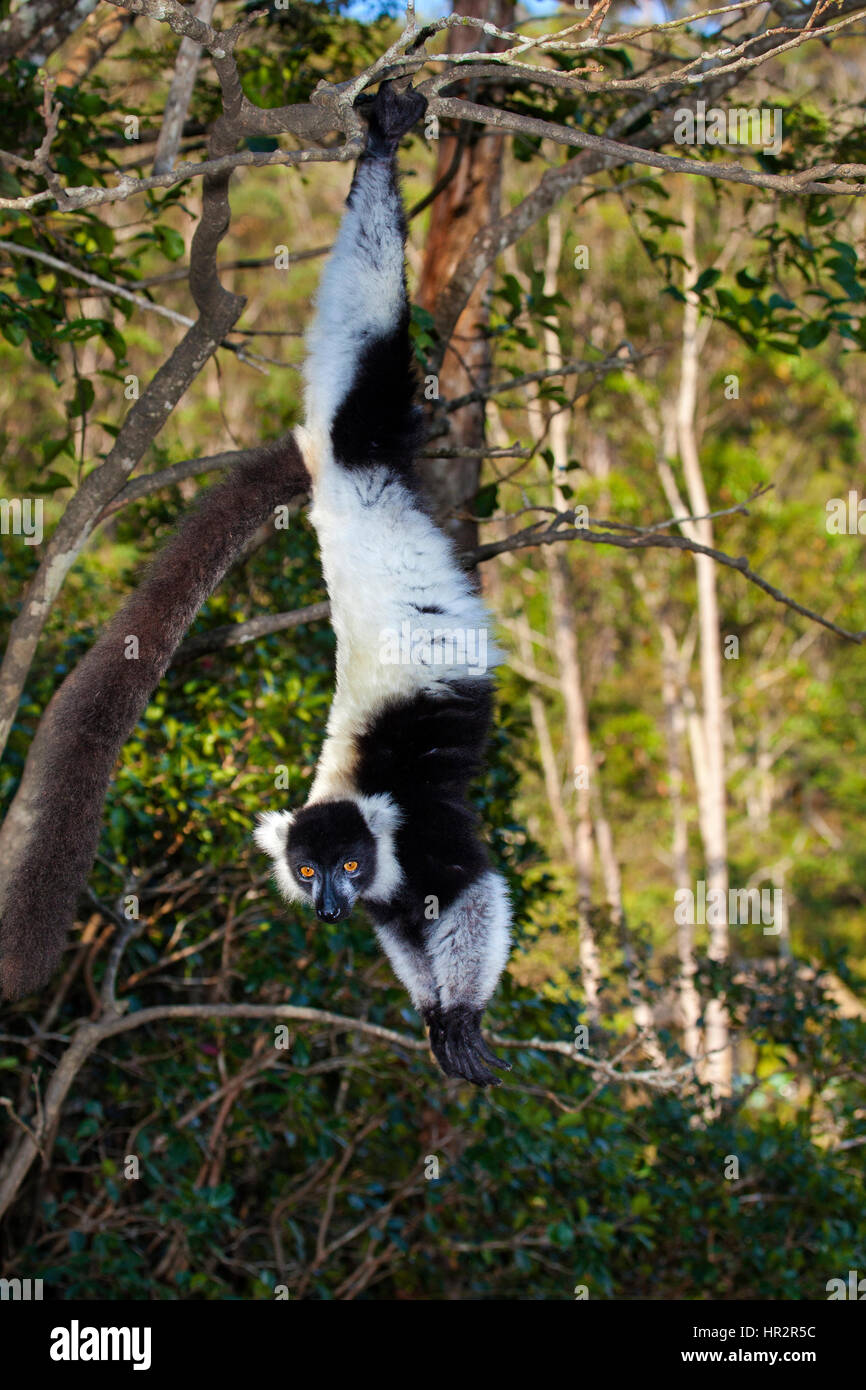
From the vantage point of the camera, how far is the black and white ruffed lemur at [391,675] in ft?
10.3

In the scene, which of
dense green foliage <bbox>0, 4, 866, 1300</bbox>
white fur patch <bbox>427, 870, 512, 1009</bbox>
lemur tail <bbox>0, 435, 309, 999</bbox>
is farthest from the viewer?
dense green foliage <bbox>0, 4, 866, 1300</bbox>

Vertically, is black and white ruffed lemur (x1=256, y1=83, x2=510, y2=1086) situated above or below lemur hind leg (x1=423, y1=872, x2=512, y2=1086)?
above

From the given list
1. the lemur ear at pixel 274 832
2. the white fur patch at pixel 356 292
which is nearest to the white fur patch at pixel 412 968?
the lemur ear at pixel 274 832

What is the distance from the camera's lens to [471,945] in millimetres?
3262

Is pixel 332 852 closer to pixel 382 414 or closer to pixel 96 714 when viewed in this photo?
pixel 96 714

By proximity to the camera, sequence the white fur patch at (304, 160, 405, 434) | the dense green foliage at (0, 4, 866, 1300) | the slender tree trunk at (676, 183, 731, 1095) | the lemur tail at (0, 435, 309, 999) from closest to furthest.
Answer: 1. the lemur tail at (0, 435, 309, 999)
2. the white fur patch at (304, 160, 405, 434)
3. the dense green foliage at (0, 4, 866, 1300)
4. the slender tree trunk at (676, 183, 731, 1095)

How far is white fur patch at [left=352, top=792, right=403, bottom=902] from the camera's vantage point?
330 cm

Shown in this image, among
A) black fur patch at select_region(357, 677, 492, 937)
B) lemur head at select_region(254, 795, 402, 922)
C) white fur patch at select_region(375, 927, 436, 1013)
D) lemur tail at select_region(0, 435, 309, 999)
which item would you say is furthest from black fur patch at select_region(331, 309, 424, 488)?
white fur patch at select_region(375, 927, 436, 1013)

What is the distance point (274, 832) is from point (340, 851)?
12.3 inches

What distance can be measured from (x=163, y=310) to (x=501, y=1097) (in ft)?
9.30

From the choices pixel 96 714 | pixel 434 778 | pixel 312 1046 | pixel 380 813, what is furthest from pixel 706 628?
pixel 96 714

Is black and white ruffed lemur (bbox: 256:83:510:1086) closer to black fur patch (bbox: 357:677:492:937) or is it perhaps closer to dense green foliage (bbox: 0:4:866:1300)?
black fur patch (bbox: 357:677:492:937)

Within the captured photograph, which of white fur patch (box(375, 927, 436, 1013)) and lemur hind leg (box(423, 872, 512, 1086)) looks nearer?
lemur hind leg (box(423, 872, 512, 1086))
